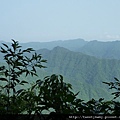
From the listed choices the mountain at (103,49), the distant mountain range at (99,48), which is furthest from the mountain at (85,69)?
the mountain at (103,49)

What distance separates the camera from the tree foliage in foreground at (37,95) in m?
0.54

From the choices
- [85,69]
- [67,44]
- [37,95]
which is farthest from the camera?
[67,44]

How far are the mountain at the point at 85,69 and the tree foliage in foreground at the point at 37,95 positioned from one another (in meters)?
40.8

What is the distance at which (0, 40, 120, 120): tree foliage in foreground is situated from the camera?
1.76ft

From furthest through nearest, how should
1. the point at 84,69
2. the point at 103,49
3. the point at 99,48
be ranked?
the point at 99,48 < the point at 103,49 < the point at 84,69

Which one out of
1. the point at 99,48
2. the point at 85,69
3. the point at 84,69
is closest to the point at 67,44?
the point at 99,48

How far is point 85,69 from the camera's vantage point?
56.5m

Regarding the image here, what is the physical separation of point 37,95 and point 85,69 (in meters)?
56.3

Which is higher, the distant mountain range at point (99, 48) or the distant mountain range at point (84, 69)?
the distant mountain range at point (99, 48)

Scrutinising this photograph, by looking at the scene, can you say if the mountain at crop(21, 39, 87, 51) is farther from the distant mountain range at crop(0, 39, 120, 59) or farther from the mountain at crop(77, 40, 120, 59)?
the mountain at crop(77, 40, 120, 59)

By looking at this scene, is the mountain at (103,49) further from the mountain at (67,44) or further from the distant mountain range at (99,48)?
the mountain at (67,44)

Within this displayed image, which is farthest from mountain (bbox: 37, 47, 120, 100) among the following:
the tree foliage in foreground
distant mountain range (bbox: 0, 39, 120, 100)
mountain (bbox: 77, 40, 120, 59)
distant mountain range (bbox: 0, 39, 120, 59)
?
the tree foliage in foreground

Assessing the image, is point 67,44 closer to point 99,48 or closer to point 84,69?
point 99,48

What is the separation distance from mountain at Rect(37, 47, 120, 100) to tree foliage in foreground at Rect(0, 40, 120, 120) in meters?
40.8
